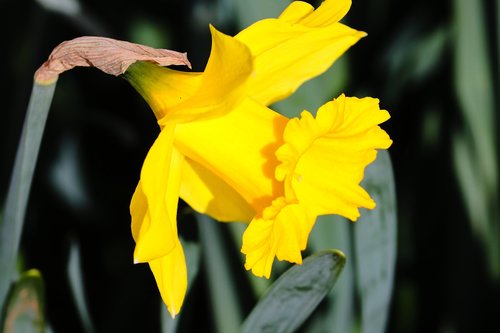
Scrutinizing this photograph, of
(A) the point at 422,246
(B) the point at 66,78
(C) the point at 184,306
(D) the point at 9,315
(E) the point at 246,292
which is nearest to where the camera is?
(D) the point at 9,315

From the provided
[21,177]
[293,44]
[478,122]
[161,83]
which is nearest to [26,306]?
[21,177]

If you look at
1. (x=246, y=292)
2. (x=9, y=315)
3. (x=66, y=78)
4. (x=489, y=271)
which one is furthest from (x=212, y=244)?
(x=66, y=78)

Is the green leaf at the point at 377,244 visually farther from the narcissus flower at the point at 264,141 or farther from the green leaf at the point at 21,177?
the green leaf at the point at 21,177

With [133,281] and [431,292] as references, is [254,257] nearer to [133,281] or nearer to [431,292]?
[133,281]

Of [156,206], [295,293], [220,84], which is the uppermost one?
[220,84]

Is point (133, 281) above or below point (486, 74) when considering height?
below

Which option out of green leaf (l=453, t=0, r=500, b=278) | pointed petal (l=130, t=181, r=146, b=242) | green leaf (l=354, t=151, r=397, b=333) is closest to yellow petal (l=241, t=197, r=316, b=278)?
pointed petal (l=130, t=181, r=146, b=242)

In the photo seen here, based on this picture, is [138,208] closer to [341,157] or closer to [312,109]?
[341,157]
